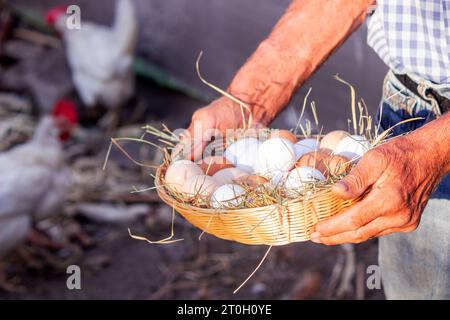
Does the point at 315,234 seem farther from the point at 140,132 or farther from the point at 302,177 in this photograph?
the point at 140,132

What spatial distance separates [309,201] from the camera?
1329mm

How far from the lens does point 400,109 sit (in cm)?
167

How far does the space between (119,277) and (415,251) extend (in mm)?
1687

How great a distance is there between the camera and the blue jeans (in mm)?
1634

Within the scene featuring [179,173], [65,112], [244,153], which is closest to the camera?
[179,173]

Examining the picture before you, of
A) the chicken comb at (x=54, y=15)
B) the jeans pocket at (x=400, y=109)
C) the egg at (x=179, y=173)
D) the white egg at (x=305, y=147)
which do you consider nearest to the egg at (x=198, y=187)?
the egg at (x=179, y=173)

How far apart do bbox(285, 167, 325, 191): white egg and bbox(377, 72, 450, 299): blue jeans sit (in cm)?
35

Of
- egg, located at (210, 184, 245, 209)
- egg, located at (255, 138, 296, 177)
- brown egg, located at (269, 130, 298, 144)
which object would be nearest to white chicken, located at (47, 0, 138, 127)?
brown egg, located at (269, 130, 298, 144)

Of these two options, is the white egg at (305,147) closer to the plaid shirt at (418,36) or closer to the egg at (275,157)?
the egg at (275,157)

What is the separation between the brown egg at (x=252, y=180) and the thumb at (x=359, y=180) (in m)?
0.25

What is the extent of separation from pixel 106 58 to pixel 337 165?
3.34 metres

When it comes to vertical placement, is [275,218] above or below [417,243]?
above

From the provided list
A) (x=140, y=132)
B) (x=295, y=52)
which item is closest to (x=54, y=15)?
(x=140, y=132)

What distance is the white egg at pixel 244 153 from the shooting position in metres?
1.62
